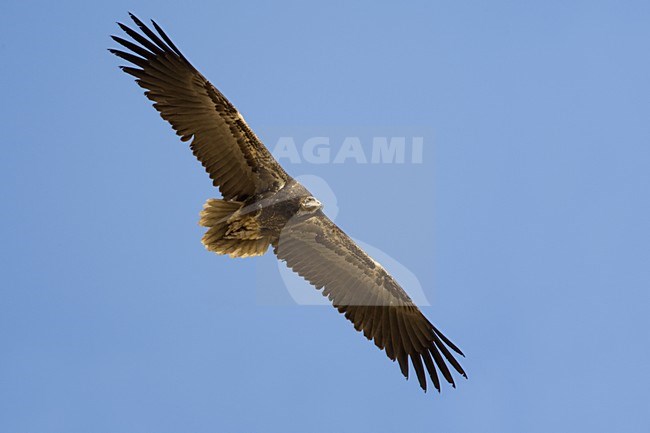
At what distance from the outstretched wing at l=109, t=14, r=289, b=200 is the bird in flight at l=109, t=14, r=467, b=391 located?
1cm

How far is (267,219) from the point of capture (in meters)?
16.2

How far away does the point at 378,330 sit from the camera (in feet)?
54.3

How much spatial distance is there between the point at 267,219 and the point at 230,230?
51 centimetres

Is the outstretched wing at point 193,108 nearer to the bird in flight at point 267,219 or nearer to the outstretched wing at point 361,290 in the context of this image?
the bird in flight at point 267,219

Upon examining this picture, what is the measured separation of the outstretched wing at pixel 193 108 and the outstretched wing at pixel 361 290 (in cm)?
101

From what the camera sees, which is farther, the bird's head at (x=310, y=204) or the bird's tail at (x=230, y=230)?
the bird's tail at (x=230, y=230)

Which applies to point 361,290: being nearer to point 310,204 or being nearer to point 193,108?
point 310,204

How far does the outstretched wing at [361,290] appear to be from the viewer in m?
16.3

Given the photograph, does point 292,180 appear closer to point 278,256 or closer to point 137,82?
point 278,256

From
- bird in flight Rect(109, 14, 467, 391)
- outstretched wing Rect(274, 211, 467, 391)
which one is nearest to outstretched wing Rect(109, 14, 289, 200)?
bird in flight Rect(109, 14, 467, 391)

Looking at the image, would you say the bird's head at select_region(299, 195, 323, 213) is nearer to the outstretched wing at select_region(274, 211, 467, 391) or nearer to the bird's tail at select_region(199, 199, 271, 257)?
the outstretched wing at select_region(274, 211, 467, 391)

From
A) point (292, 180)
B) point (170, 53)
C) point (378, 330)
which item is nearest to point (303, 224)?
point (292, 180)

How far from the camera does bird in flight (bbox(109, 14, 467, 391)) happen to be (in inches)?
622

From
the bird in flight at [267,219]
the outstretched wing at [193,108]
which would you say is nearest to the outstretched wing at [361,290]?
the bird in flight at [267,219]
